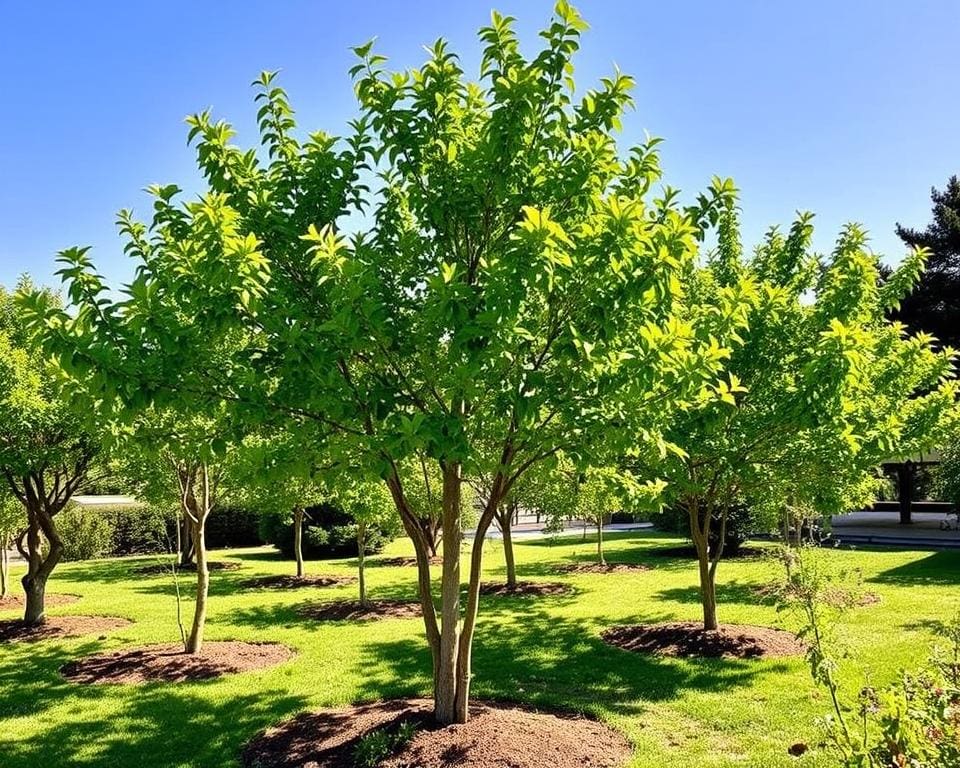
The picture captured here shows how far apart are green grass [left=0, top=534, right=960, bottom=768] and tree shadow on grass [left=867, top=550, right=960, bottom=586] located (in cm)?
16

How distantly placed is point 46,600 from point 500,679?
1174 cm

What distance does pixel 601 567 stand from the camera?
19562mm

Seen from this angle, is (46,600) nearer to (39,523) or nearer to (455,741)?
(39,523)

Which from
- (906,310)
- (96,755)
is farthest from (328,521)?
(906,310)

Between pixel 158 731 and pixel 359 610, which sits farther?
pixel 359 610

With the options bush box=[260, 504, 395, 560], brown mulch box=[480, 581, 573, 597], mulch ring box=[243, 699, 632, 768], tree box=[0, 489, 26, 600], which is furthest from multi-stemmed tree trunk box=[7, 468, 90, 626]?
bush box=[260, 504, 395, 560]

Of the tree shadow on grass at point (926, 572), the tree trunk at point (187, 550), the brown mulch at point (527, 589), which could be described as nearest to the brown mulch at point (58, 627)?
the brown mulch at point (527, 589)

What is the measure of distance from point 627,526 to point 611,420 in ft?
113

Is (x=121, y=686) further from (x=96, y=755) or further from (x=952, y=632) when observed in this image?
(x=952, y=632)

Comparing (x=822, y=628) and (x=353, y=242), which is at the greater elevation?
(x=353, y=242)

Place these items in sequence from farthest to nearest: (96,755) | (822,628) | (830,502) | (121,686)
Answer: (830,502)
(121,686)
(96,755)
(822,628)

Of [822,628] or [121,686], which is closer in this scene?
[822,628]

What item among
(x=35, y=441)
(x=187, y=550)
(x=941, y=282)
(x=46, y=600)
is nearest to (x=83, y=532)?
(x=187, y=550)

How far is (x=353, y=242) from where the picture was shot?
5.89m
